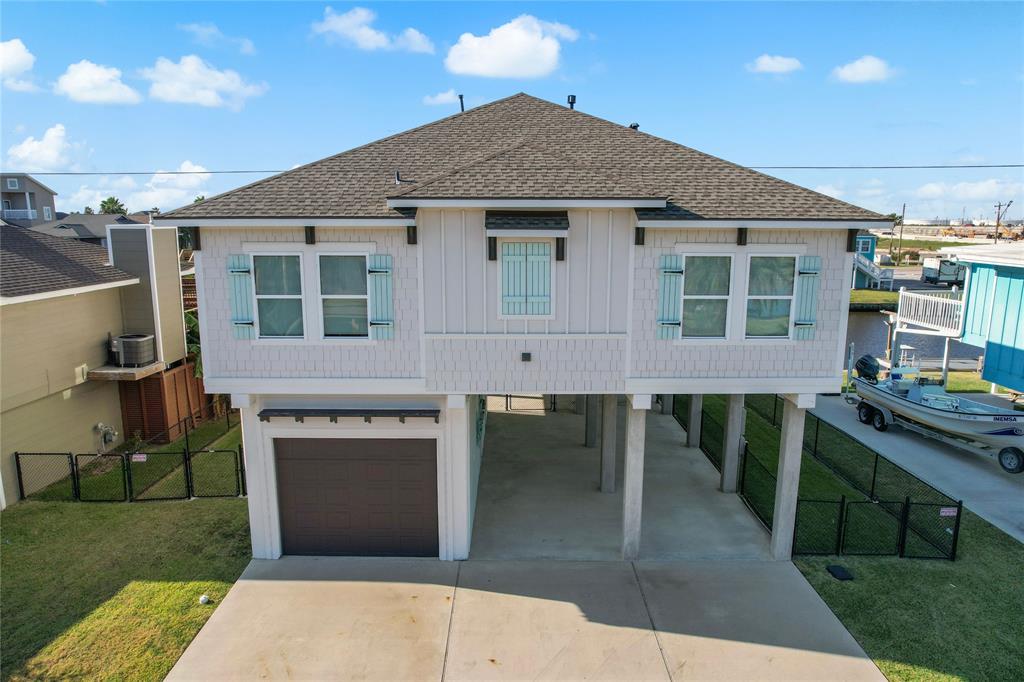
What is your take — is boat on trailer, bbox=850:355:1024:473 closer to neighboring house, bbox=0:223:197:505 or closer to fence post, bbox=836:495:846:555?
fence post, bbox=836:495:846:555

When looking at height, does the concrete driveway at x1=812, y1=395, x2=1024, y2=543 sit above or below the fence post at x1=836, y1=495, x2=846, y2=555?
below

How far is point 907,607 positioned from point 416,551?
795cm

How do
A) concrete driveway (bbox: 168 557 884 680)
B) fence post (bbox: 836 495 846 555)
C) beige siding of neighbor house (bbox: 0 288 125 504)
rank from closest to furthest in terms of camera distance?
concrete driveway (bbox: 168 557 884 680), fence post (bbox: 836 495 846 555), beige siding of neighbor house (bbox: 0 288 125 504)

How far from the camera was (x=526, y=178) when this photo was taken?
383 inches

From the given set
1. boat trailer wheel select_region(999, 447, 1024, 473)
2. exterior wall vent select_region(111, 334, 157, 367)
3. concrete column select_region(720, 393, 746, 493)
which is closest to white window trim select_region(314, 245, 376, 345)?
concrete column select_region(720, 393, 746, 493)

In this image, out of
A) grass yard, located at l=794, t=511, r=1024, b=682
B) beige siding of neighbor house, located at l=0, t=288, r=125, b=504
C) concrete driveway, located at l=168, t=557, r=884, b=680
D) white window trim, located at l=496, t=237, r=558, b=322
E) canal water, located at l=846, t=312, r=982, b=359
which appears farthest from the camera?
canal water, located at l=846, t=312, r=982, b=359

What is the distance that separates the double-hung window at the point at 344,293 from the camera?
32.1 feet

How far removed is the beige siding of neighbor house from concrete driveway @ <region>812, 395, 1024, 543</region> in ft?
67.7

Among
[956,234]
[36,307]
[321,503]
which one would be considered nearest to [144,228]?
[36,307]

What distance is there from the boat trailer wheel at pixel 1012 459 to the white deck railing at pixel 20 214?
64.2 metres

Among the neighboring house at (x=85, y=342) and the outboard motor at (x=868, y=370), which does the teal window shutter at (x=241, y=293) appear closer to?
the neighboring house at (x=85, y=342)

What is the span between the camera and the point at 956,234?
123062 millimetres

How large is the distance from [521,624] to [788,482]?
5214 mm

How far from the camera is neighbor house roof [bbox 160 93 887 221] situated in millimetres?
9469
